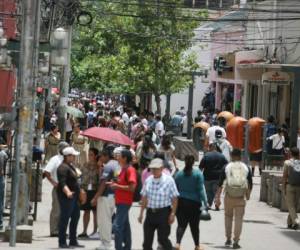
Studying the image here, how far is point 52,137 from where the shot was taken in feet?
94.3

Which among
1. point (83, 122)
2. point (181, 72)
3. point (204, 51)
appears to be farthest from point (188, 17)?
point (204, 51)

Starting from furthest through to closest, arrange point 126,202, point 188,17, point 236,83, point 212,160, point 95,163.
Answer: point 236,83 → point 188,17 → point 212,160 → point 95,163 → point 126,202

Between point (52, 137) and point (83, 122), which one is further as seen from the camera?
point (83, 122)

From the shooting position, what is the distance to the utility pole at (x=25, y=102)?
1611 centimetres

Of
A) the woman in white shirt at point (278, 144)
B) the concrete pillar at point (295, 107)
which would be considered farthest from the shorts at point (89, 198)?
the woman in white shirt at point (278, 144)

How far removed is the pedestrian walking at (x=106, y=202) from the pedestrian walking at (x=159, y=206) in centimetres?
135

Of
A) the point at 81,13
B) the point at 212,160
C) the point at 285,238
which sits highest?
the point at 81,13

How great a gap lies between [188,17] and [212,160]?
1052 inches

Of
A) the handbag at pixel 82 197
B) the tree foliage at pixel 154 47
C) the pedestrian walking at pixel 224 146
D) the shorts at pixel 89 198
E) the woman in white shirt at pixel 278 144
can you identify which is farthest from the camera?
the tree foliage at pixel 154 47

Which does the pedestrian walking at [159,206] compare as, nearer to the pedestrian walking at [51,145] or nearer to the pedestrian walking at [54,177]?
the pedestrian walking at [54,177]

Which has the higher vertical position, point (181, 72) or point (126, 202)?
point (181, 72)

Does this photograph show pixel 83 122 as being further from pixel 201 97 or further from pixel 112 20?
pixel 201 97

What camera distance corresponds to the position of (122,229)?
603 inches

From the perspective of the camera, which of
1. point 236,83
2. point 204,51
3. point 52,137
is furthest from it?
point 204,51
